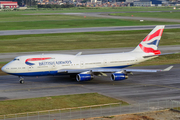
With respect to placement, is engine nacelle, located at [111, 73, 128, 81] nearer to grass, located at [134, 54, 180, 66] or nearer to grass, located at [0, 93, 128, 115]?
grass, located at [0, 93, 128, 115]

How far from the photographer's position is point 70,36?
127 metres

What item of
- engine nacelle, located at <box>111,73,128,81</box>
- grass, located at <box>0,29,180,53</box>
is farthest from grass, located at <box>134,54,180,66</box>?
engine nacelle, located at <box>111,73,128,81</box>

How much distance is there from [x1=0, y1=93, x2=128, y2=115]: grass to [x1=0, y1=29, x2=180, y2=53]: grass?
5050cm

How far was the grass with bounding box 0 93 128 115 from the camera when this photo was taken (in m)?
44.3

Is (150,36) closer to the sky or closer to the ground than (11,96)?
closer to the sky

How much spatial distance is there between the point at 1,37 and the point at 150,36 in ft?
238

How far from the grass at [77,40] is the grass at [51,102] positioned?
50497 millimetres

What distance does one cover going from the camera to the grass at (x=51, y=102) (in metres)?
44.3

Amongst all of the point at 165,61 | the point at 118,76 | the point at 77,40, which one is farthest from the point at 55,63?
the point at 77,40

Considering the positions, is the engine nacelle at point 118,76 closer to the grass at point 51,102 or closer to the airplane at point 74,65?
the airplane at point 74,65

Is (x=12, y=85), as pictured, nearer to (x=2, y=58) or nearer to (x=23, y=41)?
(x=2, y=58)

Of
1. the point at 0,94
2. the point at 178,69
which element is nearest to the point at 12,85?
the point at 0,94

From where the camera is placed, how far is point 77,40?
118 meters

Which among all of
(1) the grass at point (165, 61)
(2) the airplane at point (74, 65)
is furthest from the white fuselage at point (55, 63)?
(1) the grass at point (165, 61)
